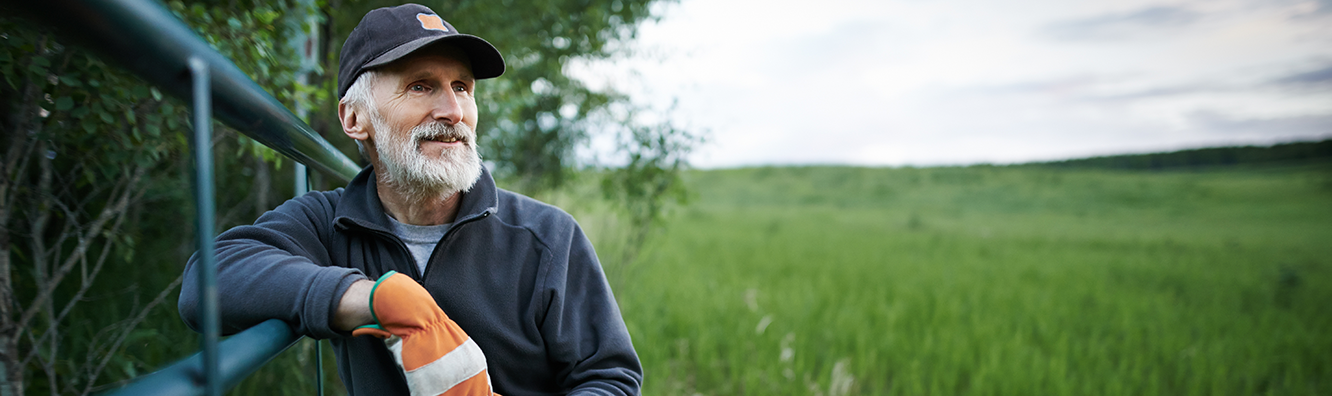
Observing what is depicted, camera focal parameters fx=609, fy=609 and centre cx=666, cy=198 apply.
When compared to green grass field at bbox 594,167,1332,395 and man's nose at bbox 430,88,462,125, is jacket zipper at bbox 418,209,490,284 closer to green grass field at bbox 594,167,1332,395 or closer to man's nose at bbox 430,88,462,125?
man's nose at bbox 430,88,462,125

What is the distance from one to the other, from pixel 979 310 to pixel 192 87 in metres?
5.65

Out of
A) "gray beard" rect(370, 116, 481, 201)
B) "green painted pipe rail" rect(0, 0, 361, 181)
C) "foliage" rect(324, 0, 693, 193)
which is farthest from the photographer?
"foliage" rect(324, 0, 693, 193)

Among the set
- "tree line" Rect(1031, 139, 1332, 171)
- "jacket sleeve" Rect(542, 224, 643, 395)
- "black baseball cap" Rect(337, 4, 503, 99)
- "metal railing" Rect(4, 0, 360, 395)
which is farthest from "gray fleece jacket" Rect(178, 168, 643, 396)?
"tree line" Rect(1031, 139, 1332, 171)

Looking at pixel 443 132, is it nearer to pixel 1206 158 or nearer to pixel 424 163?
pixel 424 163

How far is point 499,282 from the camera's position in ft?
4.34

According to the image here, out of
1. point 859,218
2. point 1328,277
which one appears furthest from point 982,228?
point 1328,277

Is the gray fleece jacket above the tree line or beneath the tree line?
beneath

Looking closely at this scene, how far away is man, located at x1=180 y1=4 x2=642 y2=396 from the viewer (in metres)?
1.24

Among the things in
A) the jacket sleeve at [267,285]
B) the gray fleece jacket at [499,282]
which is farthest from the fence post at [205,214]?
the gray fleece jacket at [499,282]

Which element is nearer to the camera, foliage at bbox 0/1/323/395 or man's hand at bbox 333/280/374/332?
man's hand at bbox 333/280/374/332

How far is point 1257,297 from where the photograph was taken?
6047 mm

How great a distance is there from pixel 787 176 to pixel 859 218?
14498 mm

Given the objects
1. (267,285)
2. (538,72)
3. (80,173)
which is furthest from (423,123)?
(538,72)

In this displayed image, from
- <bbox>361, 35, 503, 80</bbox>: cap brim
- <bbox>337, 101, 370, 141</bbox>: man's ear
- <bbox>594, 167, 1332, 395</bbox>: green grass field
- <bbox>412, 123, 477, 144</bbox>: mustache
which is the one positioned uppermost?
<bbox>361, 35, 503, 80</bbox>: cap brim
